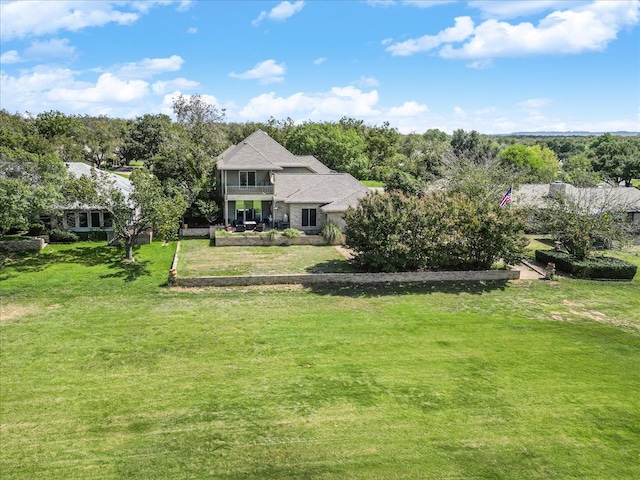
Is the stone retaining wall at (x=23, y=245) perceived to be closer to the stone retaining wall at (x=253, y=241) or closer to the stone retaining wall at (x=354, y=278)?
the stone retaining wall at (x=253, y=241)

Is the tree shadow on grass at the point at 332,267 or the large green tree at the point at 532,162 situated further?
the large green tree at the point at 532,162

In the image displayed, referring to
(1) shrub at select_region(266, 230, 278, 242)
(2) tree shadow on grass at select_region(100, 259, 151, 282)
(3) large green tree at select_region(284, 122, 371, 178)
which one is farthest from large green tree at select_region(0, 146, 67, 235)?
(3) large green tree at select_region(284, 122, 371, 178)

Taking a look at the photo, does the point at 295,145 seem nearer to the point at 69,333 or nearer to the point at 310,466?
the point at 69,333

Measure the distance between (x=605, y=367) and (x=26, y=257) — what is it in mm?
32631

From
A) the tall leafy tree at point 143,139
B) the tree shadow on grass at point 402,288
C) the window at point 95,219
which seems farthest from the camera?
the tall leafy tree at point 143,139

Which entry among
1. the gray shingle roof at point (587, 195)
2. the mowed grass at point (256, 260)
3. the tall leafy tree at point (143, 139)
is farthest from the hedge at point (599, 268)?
the tall leafy tree at point (143, 139)

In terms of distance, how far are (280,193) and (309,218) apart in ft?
10.7

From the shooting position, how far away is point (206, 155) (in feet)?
136

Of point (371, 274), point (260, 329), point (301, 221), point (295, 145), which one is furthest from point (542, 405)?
point (295, 145)

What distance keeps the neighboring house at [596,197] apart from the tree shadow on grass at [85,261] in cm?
2715

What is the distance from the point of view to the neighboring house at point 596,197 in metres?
34.2

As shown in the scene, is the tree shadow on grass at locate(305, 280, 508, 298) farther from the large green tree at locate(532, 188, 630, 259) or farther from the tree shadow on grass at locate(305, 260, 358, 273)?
the large green tree at locate(532, 188, 630, 259)

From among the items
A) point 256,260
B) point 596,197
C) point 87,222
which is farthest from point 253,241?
point 596,197

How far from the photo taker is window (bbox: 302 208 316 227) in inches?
1510
